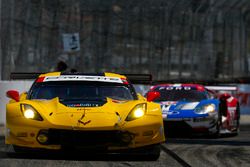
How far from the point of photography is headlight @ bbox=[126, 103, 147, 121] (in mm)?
8641

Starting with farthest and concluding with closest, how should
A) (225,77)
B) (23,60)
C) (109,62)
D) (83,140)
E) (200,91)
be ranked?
(225,77) < (109,62) < (23,60) < (200,91) < (83,140)

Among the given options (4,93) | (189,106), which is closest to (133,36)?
(4,93)

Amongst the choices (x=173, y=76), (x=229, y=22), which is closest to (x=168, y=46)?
(x=173, y=76)

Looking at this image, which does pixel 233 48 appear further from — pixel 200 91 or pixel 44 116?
pixel 44 116

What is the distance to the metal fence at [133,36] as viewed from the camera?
2048 centimetres

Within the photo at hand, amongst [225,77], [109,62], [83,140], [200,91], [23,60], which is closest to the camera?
[83,140]

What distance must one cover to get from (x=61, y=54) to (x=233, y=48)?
621 cm

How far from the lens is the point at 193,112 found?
13500mm

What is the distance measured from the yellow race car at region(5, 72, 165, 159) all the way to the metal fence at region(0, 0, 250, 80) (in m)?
11.5

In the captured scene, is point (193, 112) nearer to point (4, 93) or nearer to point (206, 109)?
point (206, 109)

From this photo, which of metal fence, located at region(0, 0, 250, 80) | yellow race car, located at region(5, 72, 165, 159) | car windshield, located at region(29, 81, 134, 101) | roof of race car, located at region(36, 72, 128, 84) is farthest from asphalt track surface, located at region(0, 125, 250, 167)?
metal fence, located at region(0, 0, 250, 80)

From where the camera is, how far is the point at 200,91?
570 inches

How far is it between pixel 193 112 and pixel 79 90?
434 centimetres

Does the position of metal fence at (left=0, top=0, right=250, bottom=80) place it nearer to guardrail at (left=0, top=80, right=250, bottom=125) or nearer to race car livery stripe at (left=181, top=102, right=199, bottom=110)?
guardrail at (left=0, top=80, right=250, bottom=125)
